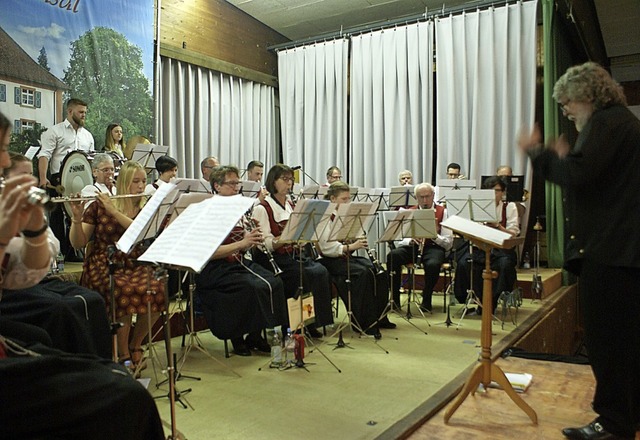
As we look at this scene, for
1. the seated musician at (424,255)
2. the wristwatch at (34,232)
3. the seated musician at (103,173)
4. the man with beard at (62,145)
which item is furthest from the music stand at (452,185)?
the wristwatch at (34,232)

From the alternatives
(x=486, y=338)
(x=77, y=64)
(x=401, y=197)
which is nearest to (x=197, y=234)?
(x=486, y=338)

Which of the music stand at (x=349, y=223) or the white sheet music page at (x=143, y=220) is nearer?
the white sheet music page at (x=143, y=220)

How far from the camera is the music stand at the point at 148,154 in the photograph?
5.59m

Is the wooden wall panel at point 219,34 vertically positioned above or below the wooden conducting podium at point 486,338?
above

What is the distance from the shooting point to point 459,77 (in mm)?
7594

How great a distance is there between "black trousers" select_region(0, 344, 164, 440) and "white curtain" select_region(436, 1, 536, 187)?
6.43m

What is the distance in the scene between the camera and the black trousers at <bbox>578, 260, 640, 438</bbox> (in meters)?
2.14

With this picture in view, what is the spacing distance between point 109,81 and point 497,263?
15.2ft

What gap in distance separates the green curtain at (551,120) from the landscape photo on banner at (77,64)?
4.84 metres

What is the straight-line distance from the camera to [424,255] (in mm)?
5496

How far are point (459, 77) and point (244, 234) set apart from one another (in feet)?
16.3

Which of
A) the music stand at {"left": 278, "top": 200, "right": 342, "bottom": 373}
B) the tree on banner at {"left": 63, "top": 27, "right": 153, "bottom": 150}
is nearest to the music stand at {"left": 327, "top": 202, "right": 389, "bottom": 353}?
the music stand at {"left": 278, "top": 200, "right": 342, "bottom": 373}

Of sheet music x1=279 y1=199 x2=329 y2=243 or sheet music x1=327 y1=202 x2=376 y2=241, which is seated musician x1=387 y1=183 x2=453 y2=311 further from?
sheet music x1=279 y1=199 x2=329 y2=243

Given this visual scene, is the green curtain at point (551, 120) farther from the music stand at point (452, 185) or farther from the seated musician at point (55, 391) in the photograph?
the seated musician at point (55, 391)
